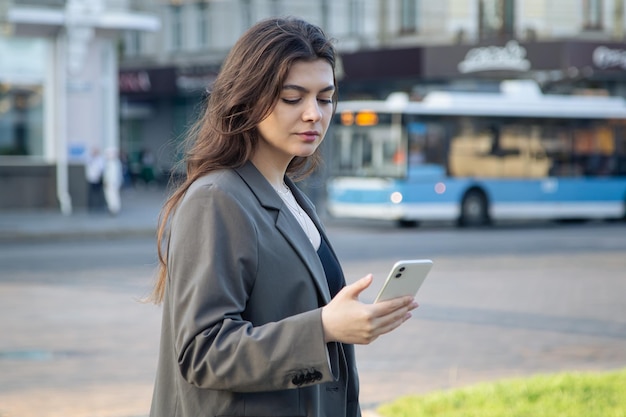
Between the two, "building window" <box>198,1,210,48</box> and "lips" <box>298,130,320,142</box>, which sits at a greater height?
"building window" <box>198,1,210,48</box>

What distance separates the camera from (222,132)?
261 centimetres

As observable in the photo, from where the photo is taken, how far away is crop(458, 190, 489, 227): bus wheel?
974 inches

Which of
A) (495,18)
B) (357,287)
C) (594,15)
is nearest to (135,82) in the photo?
(495,18)

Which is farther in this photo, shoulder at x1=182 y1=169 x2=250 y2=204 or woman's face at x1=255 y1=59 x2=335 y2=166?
woman's face at x1=255 y1=59 x2=335 y2=166

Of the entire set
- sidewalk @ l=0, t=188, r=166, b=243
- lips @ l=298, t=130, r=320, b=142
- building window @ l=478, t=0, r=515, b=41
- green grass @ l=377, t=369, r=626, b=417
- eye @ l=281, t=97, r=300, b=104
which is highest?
building window @ l=478, t=0, r=515, b=41

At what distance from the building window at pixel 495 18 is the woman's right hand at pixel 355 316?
35451 millimetres

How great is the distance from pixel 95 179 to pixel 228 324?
986 inches

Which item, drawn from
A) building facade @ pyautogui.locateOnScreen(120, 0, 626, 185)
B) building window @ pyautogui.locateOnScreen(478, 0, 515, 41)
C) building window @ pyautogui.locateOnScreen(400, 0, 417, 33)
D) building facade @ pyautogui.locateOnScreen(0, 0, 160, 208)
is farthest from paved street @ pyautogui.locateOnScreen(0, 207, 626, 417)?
building window @ pyautogui.locateOnScreen(400, 0, 417, 33)

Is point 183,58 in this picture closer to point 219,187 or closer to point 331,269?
point 331,269

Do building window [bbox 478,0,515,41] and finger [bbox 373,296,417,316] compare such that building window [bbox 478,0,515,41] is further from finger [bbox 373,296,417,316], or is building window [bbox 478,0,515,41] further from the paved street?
finger [bbox 373,296,417,316]

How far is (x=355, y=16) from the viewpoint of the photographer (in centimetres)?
4159

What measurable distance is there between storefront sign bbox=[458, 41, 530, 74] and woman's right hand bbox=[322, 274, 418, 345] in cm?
3288

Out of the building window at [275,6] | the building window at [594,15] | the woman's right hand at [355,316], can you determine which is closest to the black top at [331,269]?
the woman's right hand at [355,316]

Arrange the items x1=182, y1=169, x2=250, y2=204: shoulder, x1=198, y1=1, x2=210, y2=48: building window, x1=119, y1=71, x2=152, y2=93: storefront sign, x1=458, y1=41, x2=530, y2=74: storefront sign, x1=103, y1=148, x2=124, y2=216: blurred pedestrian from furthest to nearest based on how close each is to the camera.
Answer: x1=198, y1=1, x2=210, y2=48: building window, x1=119, y1=71, x2=152, y2=93: storefront sign, x1=458, y1=41, x2=530, y2=74: storefront sign, x1=103, y1=148, x2=124, y2=216: blurred pedestrian, x1=182, y1=169, x2=250, y2=204: shoulder
